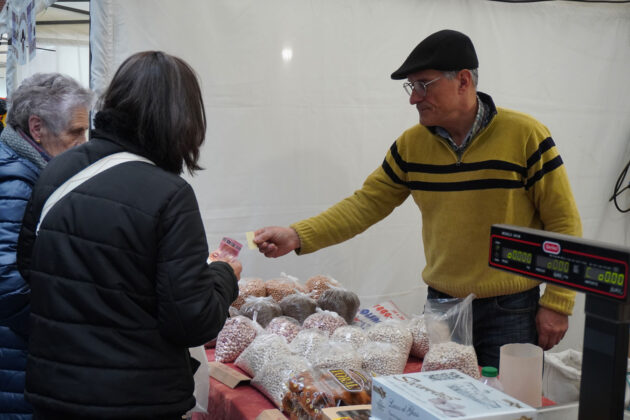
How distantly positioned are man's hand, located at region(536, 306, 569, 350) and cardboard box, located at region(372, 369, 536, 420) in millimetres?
971

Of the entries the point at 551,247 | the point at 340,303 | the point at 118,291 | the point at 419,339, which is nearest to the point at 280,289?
the point at 340,303

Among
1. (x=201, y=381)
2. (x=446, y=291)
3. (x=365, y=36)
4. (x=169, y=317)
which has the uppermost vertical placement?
(x=365, y=36)

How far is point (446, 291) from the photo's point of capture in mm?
1873

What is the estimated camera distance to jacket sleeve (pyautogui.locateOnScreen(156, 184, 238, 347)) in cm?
108

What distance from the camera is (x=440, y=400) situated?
0.78 meters

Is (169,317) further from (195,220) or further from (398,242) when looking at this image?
(398,242)

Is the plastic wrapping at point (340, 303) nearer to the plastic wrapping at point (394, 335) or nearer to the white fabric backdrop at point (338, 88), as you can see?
the plastic wrapping at point (394, 335)

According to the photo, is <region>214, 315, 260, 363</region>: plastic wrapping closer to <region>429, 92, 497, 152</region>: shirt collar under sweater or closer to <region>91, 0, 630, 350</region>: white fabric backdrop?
<region>91, 0, 630, 350</region>: white fabric backdrop

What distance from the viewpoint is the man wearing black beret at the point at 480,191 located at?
69.3 inches

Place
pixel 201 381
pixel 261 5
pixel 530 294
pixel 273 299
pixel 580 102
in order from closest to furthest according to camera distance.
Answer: pixel 201 381
pixel 530 294
pixel 273 299
pixel 261 5
pixel 580 102

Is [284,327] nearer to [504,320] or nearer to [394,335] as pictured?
[394,335]

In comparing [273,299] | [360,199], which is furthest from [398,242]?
[273,299]

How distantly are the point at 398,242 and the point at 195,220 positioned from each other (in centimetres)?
180

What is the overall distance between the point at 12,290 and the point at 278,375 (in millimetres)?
718
